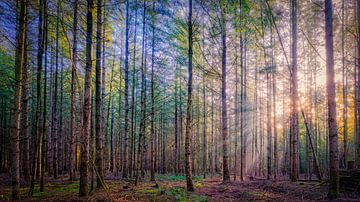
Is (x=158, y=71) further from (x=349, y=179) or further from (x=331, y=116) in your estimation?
(x=349, y=179)

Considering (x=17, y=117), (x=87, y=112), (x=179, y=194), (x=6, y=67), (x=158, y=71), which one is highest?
(x=6, y=67)

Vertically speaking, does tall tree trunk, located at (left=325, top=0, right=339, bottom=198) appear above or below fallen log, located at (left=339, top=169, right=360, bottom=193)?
above

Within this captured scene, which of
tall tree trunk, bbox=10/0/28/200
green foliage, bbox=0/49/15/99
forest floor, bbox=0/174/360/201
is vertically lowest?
forest floor, bbox=0/174/360/201

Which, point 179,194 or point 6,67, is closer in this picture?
point 179,194

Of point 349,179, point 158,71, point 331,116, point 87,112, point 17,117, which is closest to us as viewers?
point 17,117

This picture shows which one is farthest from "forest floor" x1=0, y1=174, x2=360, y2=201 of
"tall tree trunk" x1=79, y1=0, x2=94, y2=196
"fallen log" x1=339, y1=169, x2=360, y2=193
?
"fallen log" x1=339, y1=169, x2=360, y2=193

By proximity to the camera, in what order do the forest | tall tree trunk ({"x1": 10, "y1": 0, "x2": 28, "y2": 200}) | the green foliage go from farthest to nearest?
the green foliage
the forest
tall tree trunk ({"x1": 10, "y1": 0, "x2": 28, "y2": 200})

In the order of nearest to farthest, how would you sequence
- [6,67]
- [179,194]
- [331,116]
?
[331,116], [179,194], [6,67]

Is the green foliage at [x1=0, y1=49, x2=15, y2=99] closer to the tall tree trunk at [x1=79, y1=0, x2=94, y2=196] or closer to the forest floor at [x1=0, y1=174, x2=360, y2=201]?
the forest floor at [x1=0, y1=174, x2=360, y2=201]

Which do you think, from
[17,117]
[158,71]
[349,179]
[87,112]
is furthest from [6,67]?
[349,179]

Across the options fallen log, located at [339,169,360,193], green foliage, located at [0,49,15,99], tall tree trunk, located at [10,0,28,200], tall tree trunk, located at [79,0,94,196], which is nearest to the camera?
tall tree trunk, located at [10,0,28,200]

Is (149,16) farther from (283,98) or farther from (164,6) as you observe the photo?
(283,98)

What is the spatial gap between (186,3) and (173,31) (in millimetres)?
A: 2396

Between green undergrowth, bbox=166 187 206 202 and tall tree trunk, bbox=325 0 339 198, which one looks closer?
green undergrowth, bbox=166 187 206 202
